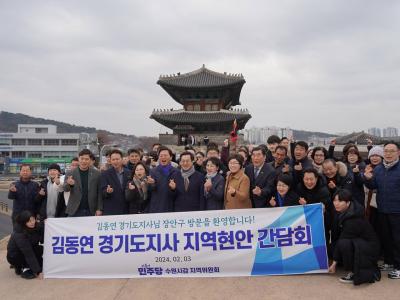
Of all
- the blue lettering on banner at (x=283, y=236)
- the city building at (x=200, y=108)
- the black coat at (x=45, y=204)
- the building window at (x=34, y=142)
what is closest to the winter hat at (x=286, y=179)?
the blue lettering on banner at (x=283, y=236)

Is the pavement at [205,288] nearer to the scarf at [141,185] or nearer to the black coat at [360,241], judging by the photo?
the black coat at [360,241]

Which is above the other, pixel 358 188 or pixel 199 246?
pixel 358 188

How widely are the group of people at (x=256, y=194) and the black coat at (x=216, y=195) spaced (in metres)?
0.02

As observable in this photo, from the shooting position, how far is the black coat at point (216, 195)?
5277 millimetres

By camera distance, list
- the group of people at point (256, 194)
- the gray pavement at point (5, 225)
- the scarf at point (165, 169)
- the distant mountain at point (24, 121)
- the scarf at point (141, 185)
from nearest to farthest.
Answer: the group of people at point (256, 194)
the scarf at point (165, 169)
the scarf at point (141, 185)
the gray pavement at point (5, 225)
the distant mountain at point (24, 121)

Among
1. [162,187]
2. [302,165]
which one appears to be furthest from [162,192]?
[302,165]

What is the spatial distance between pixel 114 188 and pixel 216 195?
1.67m

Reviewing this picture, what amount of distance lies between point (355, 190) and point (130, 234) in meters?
3.46

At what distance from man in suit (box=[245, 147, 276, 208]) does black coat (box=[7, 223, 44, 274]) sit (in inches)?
132

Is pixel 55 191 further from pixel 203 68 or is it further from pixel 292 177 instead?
pixel 203 68

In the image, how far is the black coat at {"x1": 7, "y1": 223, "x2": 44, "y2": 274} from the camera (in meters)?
5.10

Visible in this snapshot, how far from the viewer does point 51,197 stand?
5.89 meters

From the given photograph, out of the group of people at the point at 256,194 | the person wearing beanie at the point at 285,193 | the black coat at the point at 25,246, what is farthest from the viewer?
the black coat at the point at 25,246

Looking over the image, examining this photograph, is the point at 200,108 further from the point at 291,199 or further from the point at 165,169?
the point at 291,199
